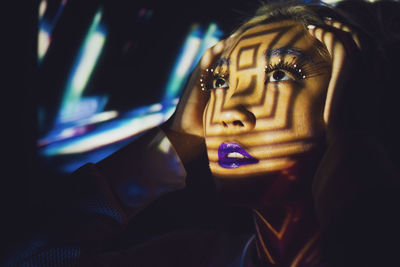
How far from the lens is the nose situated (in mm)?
805

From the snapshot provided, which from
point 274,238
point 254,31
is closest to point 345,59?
point 254,31

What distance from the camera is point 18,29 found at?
60.2 inches

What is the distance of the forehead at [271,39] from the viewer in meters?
0.86

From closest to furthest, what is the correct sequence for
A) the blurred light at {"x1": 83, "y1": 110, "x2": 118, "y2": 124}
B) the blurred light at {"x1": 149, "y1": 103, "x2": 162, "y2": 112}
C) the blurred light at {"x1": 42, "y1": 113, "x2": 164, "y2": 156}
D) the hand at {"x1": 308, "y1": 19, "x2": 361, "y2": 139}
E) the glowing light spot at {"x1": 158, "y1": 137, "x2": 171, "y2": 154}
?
the hand at {"x1": 308, "y1": 19, "x2": 361, "y2": 139} → the glowing light spot at {"x1": 158, "y1": 137, "x2": 171, "y2": 154} → the blurred light at {"x1": 42, "y1": 113, "x2": 164, "y2": 156} → the blurred light at {"x1": 83, "y1": 110, "x2": 118, "y2": 124} → the blurred light at {"x1": 149, "y1": 103, "x2": 162, "y2": 112}

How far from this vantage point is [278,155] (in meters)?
0.79

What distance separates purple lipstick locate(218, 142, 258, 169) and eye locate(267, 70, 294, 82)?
0.21 metres

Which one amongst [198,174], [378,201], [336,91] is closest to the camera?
[378,201]

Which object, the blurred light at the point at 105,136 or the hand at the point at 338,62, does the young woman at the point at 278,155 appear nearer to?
the hand at the point at 338,62

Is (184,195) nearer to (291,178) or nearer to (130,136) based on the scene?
(130,136)

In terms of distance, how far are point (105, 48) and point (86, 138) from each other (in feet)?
1.97

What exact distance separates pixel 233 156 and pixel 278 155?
0.39 ft

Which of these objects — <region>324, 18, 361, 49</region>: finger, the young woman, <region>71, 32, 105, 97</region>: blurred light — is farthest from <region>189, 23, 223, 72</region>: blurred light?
<region>324, 18, 361, 49</region>: finger

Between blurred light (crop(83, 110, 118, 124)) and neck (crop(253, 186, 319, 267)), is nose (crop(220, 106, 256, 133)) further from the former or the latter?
blurred light (crop(83, 110, 118, 124))

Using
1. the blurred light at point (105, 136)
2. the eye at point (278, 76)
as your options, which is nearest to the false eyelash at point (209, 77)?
the eye at point (278, 76)
